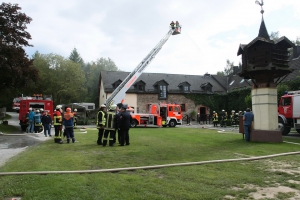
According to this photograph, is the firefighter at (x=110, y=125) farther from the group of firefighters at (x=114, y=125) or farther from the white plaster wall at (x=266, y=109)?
the white plaster wall at (x=266, y=109)

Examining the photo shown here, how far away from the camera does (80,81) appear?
4678 centimetres

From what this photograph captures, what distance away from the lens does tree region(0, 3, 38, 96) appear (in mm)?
18891

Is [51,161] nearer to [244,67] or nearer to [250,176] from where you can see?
[250,176]

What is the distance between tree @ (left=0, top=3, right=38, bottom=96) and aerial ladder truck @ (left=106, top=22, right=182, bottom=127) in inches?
284

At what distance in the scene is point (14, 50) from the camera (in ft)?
63.1

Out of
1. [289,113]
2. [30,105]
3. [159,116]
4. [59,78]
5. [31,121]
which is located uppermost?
[59,78]

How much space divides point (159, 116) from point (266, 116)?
14509mm

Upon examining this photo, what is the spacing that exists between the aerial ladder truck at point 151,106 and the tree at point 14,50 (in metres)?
7.21

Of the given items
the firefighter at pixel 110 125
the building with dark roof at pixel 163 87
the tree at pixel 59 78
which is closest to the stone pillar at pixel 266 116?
the firefighter at pixel 110 125

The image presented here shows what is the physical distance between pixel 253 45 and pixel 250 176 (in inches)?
335

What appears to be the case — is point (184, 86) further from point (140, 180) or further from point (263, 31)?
point (140, 180)

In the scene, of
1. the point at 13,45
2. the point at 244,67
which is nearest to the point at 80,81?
the point at 13,45

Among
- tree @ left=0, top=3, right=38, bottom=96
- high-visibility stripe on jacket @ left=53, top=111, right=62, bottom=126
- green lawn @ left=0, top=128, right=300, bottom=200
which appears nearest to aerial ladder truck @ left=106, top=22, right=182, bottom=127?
tree @ left=0, top=3, right=38, bottom=96

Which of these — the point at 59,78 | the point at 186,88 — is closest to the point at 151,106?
the point at 186,88
